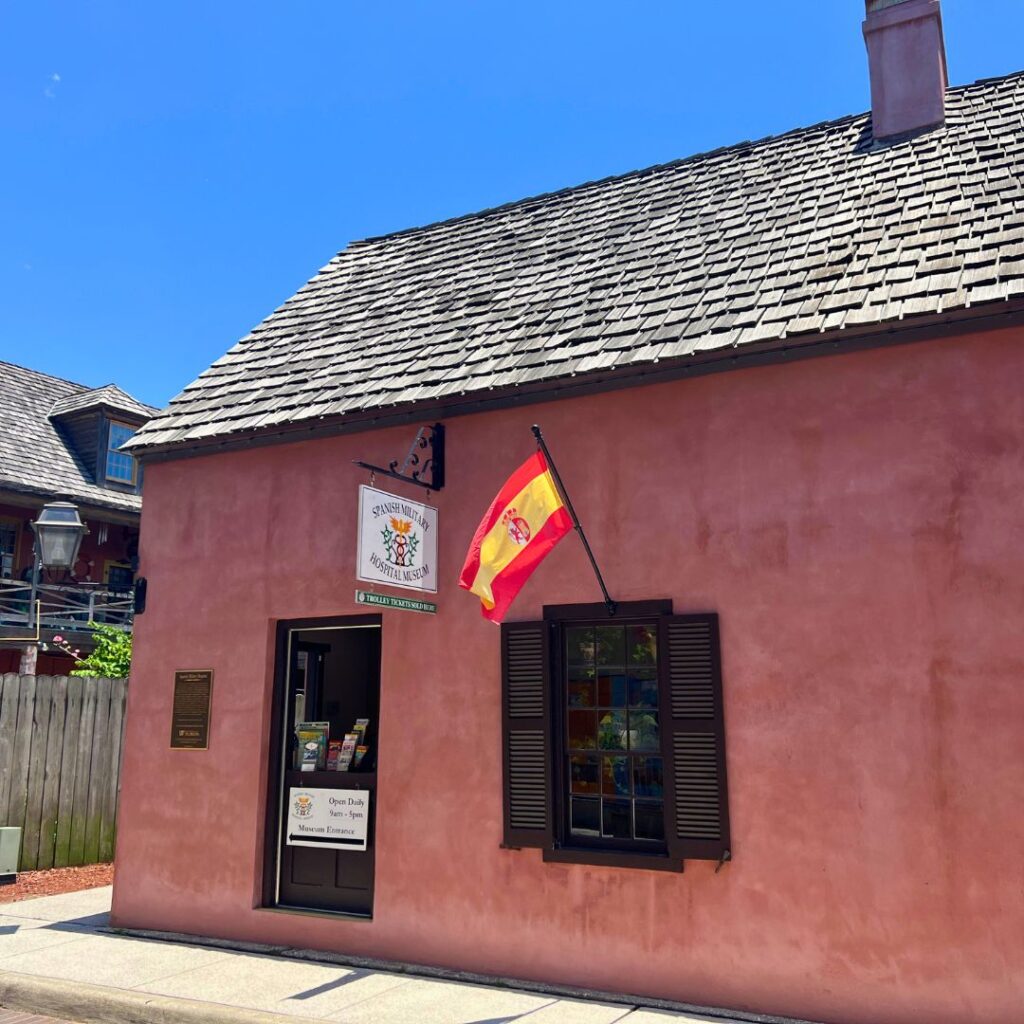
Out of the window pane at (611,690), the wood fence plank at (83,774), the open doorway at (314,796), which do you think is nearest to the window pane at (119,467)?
the wood fence plank at (83,774)

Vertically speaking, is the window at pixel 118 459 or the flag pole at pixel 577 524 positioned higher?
the window at pixel 118 459

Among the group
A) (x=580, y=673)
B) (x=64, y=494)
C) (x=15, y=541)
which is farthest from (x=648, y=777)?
(x=15, y=541)

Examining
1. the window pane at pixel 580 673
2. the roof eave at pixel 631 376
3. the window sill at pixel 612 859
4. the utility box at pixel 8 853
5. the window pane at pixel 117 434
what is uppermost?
the window pane at pixel 117 434

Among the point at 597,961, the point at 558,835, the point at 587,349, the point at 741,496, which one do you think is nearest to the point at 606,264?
the point at 587,349

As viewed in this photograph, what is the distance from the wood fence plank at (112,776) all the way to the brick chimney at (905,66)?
10.3 metres

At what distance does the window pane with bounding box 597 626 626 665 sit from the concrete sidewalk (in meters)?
2.15

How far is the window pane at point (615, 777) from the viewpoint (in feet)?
20.8

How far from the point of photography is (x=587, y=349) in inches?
275

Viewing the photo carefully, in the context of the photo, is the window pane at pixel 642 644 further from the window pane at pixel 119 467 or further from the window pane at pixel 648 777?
the window pane at pixel 119 467

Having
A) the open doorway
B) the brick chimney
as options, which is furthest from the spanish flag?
the brick chimney

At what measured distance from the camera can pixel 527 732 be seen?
6.58 m

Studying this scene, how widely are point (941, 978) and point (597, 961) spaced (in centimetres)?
207

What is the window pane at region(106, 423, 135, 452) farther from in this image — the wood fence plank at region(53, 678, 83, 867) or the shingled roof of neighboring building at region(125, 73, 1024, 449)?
the shingled roof of neighboring building at region(125, 73, 1024, 449)

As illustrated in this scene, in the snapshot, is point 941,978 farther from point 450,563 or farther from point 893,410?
point 450,563
